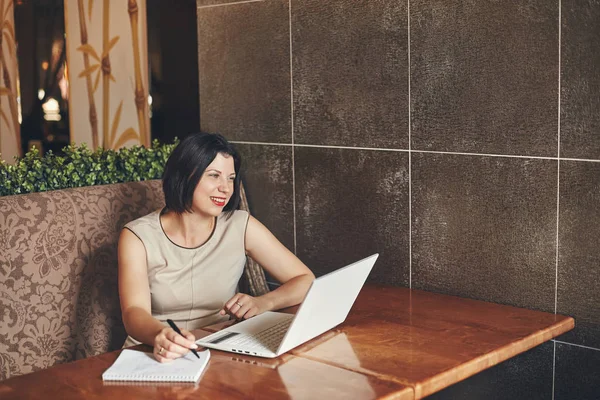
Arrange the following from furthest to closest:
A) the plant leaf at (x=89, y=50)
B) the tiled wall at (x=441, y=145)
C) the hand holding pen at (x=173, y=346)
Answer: the plant leaf at (x=89, y=50)
the tiled wall at (x=441, y=145)
the hand holding pen at (x=173, y=346)

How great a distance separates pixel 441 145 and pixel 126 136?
262 centimetres

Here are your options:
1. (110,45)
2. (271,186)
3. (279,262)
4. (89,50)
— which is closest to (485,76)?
(279,262)

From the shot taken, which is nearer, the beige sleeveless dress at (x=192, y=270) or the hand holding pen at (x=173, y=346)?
the hand holding pen at (x=173, y=346)

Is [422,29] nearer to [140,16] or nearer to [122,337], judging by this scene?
[122,337]

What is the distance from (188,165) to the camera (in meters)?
2.64

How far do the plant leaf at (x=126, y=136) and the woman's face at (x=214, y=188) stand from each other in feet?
7.73

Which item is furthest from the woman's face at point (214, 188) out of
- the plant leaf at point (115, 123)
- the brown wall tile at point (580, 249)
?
the plant leaf at point (115, 123)

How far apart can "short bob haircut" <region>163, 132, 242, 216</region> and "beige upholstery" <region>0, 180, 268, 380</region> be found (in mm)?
412

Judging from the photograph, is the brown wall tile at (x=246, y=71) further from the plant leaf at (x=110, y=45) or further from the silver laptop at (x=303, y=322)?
the plant leaf at (x=110, y=45)

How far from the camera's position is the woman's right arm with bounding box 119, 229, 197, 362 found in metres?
2.04

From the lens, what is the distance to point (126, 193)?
121 inches

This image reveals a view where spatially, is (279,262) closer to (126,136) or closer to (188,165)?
(188,165)

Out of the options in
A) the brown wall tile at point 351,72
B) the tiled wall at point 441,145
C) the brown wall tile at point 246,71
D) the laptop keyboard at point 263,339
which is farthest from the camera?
the brown wall tile at point 246,71

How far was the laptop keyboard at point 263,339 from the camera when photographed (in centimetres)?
215
